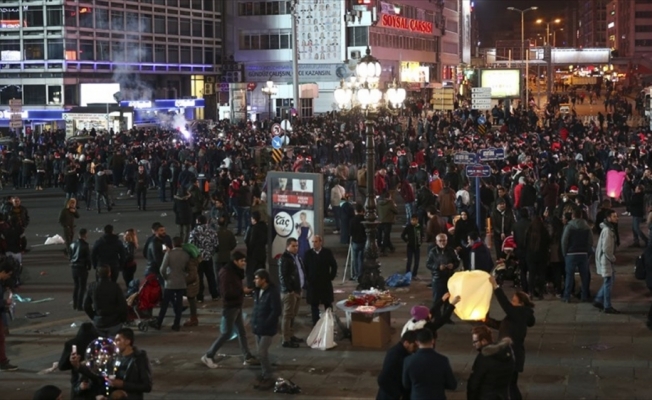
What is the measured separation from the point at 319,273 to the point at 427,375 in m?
6.53

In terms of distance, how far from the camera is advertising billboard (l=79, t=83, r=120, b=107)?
224 ft

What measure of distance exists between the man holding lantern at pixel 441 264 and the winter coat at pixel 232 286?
3487 millimetres

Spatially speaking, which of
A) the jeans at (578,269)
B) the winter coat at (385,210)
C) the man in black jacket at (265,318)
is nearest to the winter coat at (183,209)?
the winter coat at (385,210)

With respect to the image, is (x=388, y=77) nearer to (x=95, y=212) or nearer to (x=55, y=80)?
(x=55, y=80)

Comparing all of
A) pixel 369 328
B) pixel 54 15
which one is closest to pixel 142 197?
pixel 369 328

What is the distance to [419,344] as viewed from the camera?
879cm

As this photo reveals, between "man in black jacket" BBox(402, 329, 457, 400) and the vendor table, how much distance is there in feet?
18.1

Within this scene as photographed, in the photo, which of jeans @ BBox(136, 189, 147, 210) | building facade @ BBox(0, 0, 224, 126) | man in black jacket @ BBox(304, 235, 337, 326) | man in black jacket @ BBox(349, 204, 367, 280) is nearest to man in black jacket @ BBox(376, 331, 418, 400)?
man in black jacket @ BBox(304, 235, 337, 326)

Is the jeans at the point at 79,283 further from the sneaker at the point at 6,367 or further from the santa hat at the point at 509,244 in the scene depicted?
the santa hat at the point at 509,244

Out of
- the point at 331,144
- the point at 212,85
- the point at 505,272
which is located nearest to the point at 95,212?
the point at 331,144

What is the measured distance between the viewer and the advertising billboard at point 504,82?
204 ft

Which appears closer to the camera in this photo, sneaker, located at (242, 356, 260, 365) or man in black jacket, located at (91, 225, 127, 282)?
sneaker, located at (242, 356, 260, 365)

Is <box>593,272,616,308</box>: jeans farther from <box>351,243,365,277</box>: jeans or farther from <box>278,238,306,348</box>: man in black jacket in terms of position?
<box>278,238,306,348</box>: man in black jacket

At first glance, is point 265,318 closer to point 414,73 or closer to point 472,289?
point 472,289
